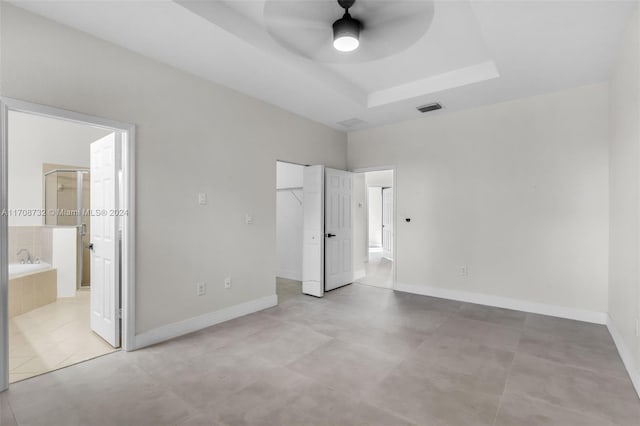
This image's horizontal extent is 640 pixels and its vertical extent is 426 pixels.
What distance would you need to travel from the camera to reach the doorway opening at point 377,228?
6227mm

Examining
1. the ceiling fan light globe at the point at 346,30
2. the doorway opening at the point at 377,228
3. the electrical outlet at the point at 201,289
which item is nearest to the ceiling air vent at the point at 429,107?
the ceiling fan light globe at the point at 346,30

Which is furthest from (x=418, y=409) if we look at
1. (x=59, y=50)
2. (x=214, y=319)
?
(x=59, y=50)

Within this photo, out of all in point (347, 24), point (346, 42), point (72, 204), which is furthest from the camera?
point (72, 204)

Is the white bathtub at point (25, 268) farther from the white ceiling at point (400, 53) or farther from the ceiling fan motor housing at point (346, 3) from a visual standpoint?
the ceiling fan motor housing at point (346, 3)

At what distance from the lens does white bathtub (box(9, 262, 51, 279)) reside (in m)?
3.79

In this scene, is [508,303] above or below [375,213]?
below

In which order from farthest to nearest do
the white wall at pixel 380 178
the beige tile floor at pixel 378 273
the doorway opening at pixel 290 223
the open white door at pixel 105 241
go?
the white wall at pixel 380 178 < the doorway opening at pixel 290 223 < the beige tile floor at pixel 378 273 < the open white door at pixel 105 241

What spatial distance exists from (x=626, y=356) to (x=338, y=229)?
350cm

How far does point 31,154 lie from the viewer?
14.4 ft

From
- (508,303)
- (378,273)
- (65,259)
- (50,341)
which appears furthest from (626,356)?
(65,259)

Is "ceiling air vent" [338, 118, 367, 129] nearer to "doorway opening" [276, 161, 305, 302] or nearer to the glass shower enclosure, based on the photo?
"doorway opening" [276, 161, 305, 302]

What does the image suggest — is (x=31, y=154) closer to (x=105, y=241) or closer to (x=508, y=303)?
(x=105, y=241)

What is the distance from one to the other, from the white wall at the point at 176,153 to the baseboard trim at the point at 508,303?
2.33 meters

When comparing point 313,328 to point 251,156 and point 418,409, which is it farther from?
point 251,156
